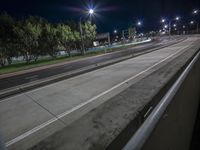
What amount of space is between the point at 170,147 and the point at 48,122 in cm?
351

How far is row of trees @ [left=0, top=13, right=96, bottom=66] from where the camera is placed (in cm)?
3016

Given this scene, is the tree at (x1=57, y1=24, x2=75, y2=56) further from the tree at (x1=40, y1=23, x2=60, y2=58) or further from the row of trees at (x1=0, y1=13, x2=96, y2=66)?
the tree at (x1=40, y1=23, x2=60, y2=58)

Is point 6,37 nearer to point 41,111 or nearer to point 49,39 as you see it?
point 49,39

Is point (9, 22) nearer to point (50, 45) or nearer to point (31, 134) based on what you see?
point (50, 45)

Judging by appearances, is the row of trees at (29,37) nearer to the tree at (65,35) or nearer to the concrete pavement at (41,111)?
the tree at (65,35)

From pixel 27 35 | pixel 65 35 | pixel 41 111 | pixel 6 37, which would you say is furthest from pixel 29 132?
pixel 65 35

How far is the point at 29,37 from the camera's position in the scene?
1235 inches

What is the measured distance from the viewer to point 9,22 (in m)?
30.0

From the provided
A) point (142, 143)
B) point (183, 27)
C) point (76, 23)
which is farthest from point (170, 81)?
point (183, 27)

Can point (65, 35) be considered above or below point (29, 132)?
above

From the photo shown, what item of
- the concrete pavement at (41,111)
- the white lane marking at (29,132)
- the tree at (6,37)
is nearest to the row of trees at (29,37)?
the tree at (6,37)

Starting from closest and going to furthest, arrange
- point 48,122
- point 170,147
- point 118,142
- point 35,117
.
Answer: point 118,142, point 170,147, point 48,122, point 35,117

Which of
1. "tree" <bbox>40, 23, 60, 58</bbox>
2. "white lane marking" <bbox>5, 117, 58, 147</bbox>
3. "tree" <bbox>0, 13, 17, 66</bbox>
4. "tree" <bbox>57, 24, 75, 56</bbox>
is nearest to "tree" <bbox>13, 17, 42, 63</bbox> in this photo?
"tree" <bbox>0, 13, 17, 66</bbox>

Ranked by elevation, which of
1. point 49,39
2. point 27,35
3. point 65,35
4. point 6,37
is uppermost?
point 65,35
